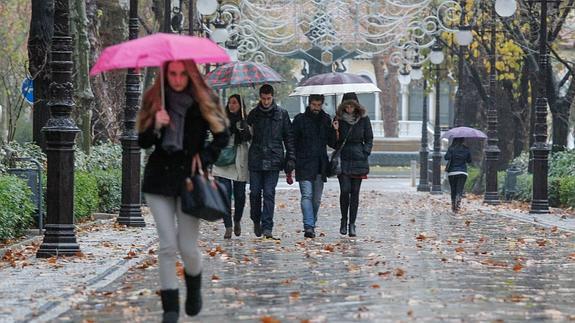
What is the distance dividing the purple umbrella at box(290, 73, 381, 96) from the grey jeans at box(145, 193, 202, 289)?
366 inches

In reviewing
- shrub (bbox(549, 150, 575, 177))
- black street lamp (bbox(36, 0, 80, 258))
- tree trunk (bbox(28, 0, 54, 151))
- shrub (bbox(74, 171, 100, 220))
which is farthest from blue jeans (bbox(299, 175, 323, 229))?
shrub (bbox(549, 150, 575, 177))

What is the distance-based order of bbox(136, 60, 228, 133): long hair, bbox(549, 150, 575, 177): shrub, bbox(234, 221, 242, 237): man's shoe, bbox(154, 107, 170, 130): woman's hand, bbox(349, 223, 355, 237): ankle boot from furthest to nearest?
bbox(549, 150, 575, 177): shrub → bbox(349, 223, 355, 237): ankle boot → bbox(234, 221, 242, 237): man's shoe → bbox(136, 60, 228, 133): long hair → bbox(154, 107, 170, 130): woman's hand

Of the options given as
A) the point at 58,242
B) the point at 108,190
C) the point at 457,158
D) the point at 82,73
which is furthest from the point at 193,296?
the point at 457,158

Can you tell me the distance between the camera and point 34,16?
22.9m

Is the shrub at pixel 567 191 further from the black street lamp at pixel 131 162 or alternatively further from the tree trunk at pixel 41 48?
the tree trunk at pixel 41 48

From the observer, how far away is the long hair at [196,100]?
9.62 m

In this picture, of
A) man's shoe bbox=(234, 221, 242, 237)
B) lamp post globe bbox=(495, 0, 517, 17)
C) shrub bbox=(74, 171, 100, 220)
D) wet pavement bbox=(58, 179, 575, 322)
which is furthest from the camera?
lamp post globe bbox=(495, 0, 517, 17)

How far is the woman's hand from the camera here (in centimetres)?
943

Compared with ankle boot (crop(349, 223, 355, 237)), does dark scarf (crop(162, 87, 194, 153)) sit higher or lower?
higher

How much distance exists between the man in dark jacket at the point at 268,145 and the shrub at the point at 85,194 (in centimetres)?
393

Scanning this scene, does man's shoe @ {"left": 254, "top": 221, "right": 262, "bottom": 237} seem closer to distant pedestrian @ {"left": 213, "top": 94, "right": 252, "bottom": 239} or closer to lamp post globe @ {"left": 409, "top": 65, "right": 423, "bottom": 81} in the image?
distant pedestrian @ {"left": 213, "top": 94, "right": 252, "bottom": 239}

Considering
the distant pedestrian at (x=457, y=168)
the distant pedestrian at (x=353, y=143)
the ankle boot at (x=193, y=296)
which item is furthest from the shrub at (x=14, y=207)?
the distant pedestrian at (x=457, y=168)

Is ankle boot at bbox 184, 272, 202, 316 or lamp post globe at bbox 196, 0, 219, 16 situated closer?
ankle boot at bbox 184, 272, 202, 316

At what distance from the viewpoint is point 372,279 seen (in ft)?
42.2
